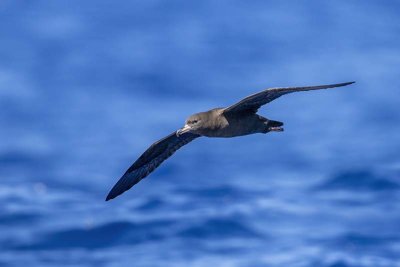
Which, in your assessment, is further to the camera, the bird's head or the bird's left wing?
the bird's left wing

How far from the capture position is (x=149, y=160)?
16172 mm

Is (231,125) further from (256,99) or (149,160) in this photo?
(149,160)

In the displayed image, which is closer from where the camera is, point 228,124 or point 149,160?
point 228,124

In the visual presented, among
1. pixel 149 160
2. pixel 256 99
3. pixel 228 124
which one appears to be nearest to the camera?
pixel 256 99

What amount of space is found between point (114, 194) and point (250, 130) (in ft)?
11.6

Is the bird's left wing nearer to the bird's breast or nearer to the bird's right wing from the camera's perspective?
the bird's breast

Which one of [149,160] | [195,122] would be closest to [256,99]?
[195,122]

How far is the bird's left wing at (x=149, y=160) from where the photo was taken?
15820 millimetres

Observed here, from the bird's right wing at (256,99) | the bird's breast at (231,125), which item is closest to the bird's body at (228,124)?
the bird's breast at (231,125)

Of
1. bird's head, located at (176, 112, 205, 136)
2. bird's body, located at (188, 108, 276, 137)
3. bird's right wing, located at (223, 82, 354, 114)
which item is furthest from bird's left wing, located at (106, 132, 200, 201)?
bird's right wing, located at (223, 82, 354, 114)

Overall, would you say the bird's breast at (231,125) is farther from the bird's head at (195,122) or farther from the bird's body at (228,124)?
the bird's head at (195,122)

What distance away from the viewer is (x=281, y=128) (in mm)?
14070

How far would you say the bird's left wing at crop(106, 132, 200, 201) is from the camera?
1582 centimetres

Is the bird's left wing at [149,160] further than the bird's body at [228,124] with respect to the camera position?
Yes
